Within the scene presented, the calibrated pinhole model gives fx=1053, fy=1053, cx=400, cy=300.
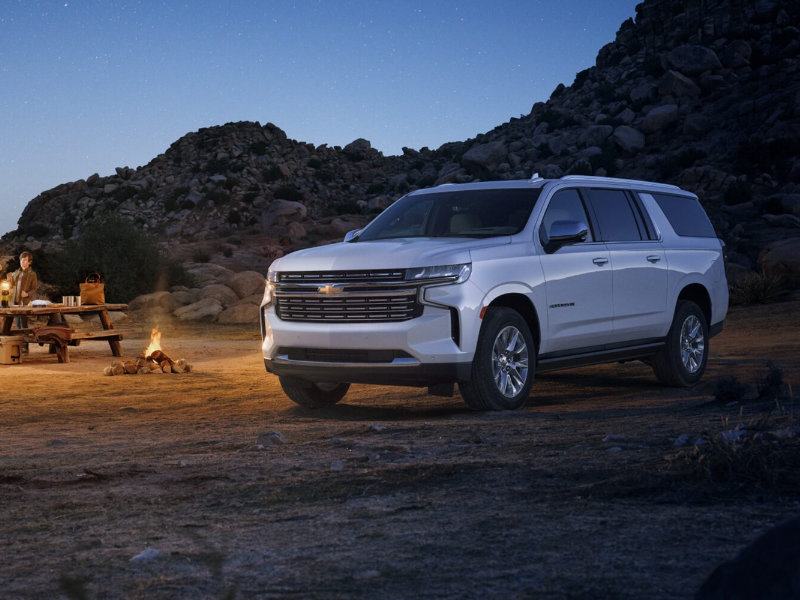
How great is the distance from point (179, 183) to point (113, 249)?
4848cm

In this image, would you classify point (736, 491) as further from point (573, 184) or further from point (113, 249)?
point (113, 249)

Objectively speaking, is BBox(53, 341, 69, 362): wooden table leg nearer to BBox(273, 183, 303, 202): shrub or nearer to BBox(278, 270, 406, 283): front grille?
BBox(278, 270, 406, 283): front grille

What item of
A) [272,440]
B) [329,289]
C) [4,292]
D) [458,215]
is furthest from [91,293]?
[272,440]

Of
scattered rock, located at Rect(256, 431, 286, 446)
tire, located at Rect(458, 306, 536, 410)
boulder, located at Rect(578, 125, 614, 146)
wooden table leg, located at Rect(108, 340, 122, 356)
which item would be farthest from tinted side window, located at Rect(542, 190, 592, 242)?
boulder, located at Rect(578, 125, 614, 146)

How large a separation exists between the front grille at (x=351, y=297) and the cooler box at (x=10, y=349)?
8447mm

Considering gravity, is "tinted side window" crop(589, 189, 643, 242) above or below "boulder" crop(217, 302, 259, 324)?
above

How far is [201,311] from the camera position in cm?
2855

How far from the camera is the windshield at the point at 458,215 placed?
962cm

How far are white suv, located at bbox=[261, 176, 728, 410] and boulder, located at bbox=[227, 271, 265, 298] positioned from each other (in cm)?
2303

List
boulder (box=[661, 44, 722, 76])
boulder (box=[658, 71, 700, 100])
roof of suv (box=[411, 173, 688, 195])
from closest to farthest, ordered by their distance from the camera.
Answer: roof of suv (box=[411, 173, 688, 195]) → boulder (box=[658, 71, 700, 100]) → boulder (box=[661, 44, 722, 76])

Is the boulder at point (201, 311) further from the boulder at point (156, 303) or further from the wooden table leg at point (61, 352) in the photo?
the wooden table leg at point (61, 352)

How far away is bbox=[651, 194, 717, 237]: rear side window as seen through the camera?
11.5 meters

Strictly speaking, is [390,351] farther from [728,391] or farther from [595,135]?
[595,135]

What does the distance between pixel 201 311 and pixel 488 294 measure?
68.1ft
